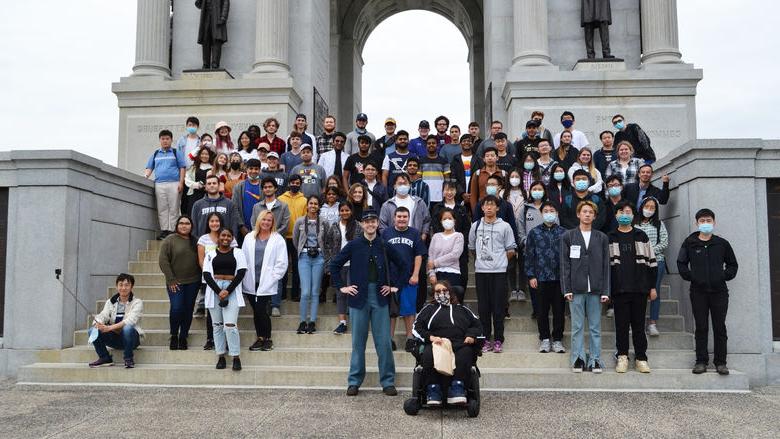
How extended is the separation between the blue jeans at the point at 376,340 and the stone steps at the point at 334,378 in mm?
433

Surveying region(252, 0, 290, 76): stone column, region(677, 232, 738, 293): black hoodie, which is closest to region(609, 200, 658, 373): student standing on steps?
region(677, 232, 738, 293): black hoodie

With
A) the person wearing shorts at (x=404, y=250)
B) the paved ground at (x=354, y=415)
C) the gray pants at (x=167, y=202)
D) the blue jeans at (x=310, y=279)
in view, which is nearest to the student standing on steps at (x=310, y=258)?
the blue jeans at (x=310, y=279)

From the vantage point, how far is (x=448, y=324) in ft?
25.1

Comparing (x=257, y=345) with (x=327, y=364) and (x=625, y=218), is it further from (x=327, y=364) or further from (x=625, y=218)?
(x=625, y=218)

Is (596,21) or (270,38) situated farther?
(270,38)

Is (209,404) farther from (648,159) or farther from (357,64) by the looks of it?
(357,64)

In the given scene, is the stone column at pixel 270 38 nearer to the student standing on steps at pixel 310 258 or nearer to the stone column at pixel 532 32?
the stone column at pixel 532 32

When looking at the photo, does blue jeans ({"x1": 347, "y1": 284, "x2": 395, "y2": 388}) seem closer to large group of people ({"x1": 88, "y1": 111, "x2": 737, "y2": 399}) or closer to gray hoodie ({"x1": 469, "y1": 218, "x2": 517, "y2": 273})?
large group of people ({"x1": 88, "y1": 111, "x2": 737, "y2": 399})

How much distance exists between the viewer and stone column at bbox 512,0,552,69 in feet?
58.3

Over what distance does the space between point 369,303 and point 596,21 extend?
1283cm

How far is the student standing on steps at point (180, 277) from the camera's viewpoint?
9758 mm

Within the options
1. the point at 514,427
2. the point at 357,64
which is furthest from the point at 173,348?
the point at 357,64

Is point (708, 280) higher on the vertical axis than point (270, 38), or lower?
lower

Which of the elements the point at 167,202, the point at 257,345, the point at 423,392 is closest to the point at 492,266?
the point at 423,392
